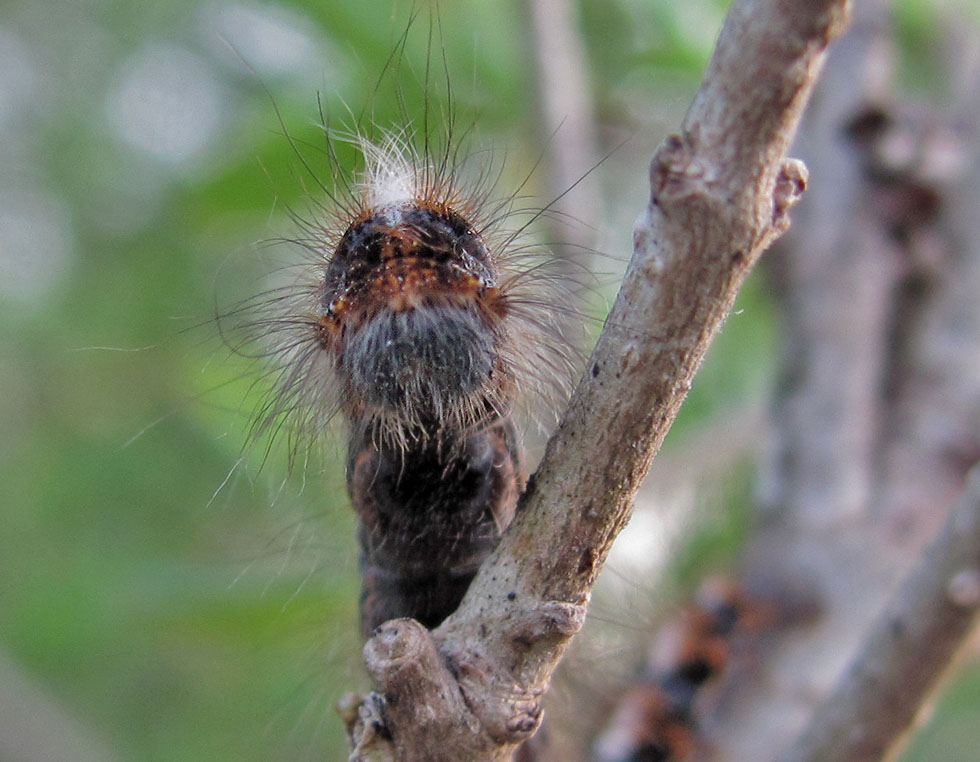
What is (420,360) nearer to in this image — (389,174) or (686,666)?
(389,174)

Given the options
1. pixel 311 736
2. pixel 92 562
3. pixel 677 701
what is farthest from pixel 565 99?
pixel 92 562

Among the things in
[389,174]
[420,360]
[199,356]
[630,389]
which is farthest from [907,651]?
[199,356]

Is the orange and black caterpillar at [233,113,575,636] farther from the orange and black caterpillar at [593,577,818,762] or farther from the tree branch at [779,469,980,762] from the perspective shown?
the orange and black caterpillar at [593,577,818,762]

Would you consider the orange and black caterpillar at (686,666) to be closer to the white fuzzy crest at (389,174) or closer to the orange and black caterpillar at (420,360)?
the orange and black caterpillar at (420,360)

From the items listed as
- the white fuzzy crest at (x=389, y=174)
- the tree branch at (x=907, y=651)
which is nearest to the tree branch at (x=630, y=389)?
the white fuzzy crest at (x=389, y=174)

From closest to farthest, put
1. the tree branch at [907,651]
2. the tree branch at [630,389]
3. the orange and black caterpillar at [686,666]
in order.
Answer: the tree branch at [630,389] < the tree branch at [907,651] < the orange and black caterpillar at [686,666]

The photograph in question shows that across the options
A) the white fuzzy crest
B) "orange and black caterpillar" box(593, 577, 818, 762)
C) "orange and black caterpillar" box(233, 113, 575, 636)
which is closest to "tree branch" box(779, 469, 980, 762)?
"orange and black caterpillar" box(233, 113, 575, 636)
